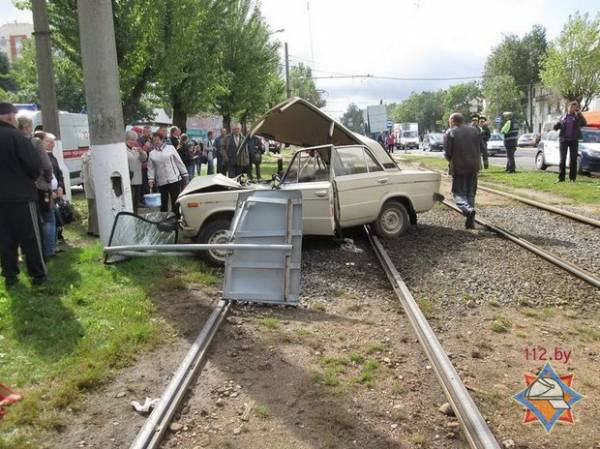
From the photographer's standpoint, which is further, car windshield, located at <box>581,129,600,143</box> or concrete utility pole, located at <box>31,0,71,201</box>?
car windshield, located at <box>581,129,600,143</box>

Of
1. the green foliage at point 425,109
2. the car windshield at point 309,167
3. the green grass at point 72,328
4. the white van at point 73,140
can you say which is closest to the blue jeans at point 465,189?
the car windshield at point 309,167

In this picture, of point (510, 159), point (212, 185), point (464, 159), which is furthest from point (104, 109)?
point (510, 159)

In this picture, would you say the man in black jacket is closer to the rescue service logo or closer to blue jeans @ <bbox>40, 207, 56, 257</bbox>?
blue jeans @ <bbox>40, 207, 56, 257</bbox>

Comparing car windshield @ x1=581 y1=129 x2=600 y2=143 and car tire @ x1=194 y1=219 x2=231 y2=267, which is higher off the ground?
car windshield @ x1=581 y1=129 x2=600 y2=143

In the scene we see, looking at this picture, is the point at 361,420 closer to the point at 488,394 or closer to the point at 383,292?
the point at 488,394

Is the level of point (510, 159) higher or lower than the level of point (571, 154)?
lower

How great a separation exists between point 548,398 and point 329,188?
4391 millimetres

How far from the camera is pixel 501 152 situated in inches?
1468

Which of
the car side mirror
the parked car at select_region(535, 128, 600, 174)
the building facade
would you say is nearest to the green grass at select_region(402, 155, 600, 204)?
the parked car at select_region(535, 128, 600, 174)

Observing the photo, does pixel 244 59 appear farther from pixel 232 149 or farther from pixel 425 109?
pixel 425 109

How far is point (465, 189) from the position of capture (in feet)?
31.1

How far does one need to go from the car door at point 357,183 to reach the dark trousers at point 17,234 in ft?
12.9

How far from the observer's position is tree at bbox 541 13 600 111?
50.8 m

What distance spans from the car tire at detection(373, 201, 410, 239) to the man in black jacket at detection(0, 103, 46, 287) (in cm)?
478
